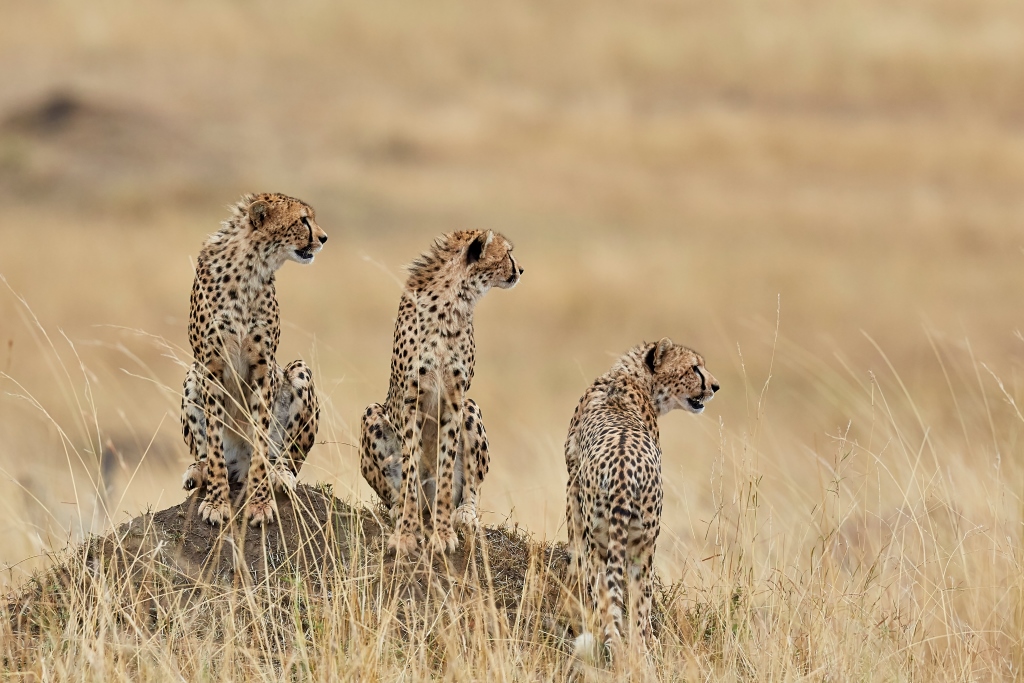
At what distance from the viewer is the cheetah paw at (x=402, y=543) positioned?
4.85 m

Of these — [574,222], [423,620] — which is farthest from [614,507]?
[574,222]

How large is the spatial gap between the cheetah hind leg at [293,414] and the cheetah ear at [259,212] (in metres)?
0.53

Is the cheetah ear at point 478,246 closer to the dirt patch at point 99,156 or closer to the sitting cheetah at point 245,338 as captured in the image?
the sitting cheetah at point 245,338

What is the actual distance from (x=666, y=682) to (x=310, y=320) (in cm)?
1705

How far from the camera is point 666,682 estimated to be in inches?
176

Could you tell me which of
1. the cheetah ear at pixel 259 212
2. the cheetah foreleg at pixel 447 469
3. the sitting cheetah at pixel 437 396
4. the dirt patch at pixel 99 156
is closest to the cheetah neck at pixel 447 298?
the sitting cheetah at pixel 437 396

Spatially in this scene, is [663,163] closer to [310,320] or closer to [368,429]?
[310,320]

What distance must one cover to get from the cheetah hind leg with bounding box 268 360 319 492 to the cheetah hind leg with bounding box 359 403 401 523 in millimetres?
196

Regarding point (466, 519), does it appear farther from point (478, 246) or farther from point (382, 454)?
point (478, 246)

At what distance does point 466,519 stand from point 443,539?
0.67ft

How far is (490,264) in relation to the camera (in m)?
5.14

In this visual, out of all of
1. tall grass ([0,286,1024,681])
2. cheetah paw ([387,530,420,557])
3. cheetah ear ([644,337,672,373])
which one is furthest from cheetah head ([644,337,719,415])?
cheetah paw ([387,530,420,557])

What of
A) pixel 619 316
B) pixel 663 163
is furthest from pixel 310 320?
pixel 663 163

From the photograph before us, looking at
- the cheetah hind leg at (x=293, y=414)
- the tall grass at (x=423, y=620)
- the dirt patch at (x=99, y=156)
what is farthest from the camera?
the dirt patch at (x=99, y=156)
